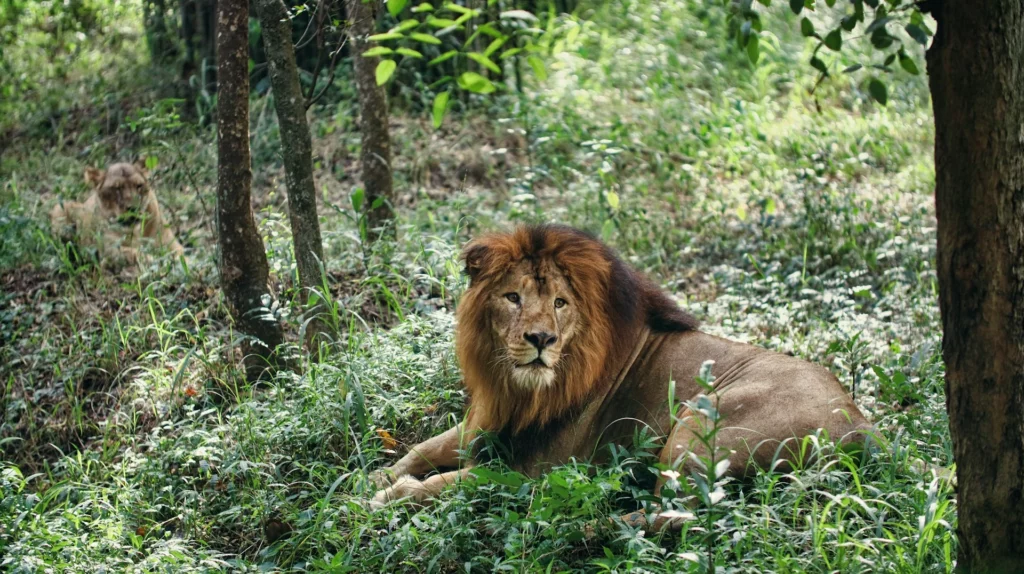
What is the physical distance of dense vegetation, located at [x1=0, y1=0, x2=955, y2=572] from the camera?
3787 mm

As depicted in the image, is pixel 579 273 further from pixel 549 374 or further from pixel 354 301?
pixel 354 301

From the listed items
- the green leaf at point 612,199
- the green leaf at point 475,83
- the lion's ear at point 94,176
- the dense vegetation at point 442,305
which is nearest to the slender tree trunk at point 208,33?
the dense vegetation at point 442,305

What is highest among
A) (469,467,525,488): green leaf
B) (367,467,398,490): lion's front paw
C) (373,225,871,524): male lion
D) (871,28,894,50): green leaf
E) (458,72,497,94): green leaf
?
(871,28,894,50): green leaf

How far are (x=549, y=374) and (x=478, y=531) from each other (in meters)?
0.73

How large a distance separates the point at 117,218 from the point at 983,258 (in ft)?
20.2

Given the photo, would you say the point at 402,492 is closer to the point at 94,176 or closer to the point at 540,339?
the point at 540,339

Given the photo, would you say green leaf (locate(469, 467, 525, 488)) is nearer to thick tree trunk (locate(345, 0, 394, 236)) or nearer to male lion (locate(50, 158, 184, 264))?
thick tree trunk (locate(345, 0, 394, 236))

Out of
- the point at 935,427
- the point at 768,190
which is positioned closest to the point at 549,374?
the point at 935,427

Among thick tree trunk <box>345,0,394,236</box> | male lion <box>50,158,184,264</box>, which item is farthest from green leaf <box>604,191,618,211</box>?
male lion <box>50,158,184,264</box>

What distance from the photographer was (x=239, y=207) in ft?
17.9

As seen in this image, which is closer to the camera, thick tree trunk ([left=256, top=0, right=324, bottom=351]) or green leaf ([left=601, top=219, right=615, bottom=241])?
thick tree trunk ([left=256, top=0, right=324, bottom=351])

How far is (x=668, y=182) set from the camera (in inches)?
340

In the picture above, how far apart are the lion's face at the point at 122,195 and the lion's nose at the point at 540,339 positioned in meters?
4.20

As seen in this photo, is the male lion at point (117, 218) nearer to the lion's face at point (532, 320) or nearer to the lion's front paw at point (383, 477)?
the lion's front paw at point (383, 477)
